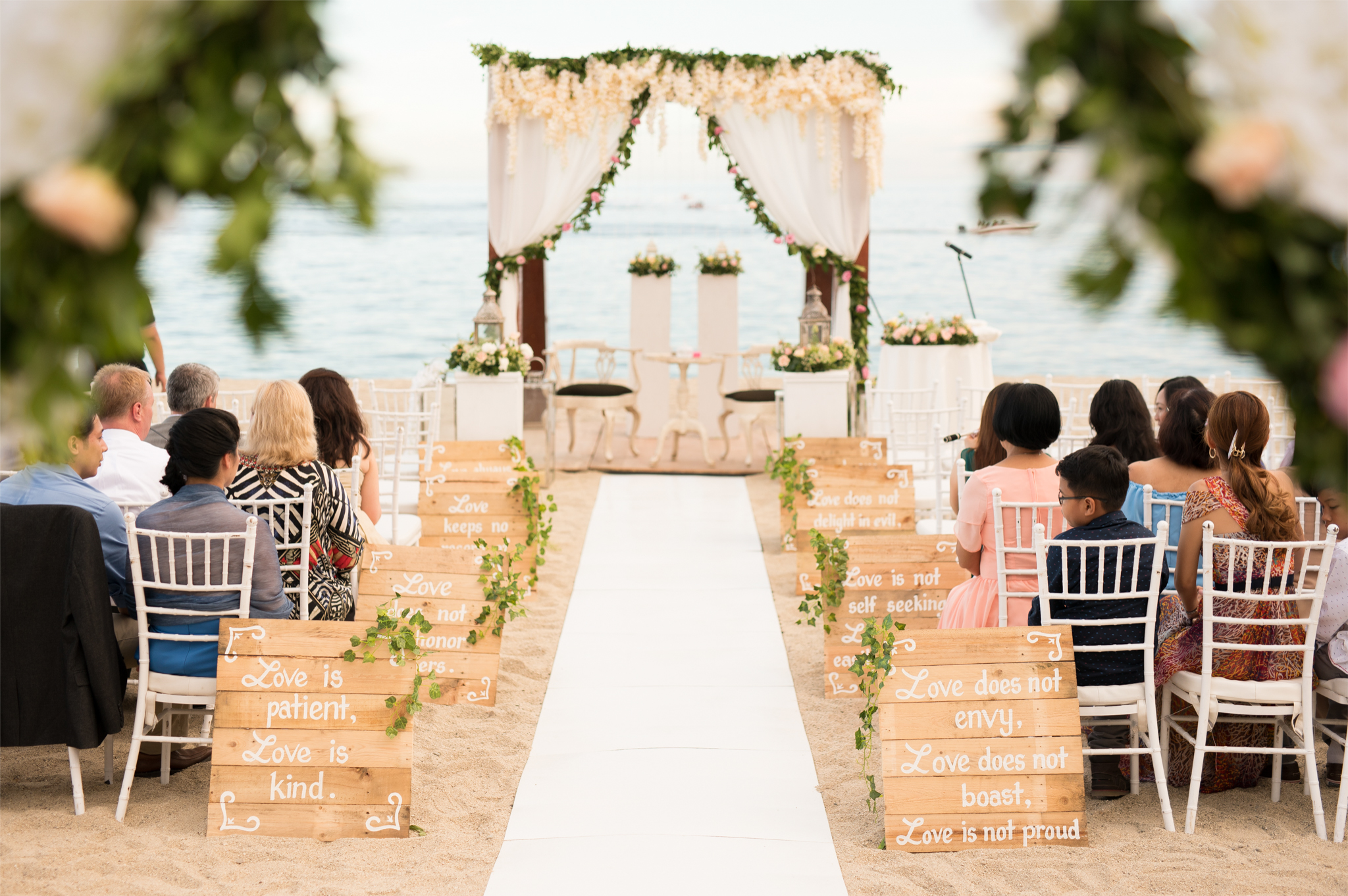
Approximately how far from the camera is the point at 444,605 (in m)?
4.08

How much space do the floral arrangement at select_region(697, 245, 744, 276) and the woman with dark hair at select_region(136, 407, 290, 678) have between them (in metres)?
7.24

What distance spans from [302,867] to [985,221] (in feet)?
9.06

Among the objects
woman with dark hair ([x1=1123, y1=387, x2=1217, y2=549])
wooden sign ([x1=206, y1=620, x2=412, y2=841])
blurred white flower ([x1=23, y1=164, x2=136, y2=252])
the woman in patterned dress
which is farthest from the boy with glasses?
blurred white flower ([x1=23, y1=164, x2=136, y2=252])

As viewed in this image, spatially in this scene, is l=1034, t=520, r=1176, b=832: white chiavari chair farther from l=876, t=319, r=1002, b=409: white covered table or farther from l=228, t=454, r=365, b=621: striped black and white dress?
l=876, t=319, r=1002, b=409: white covered table

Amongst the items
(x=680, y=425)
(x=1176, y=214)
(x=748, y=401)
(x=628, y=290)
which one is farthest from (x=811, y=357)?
(x=628, y=290)

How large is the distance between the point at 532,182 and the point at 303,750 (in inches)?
275

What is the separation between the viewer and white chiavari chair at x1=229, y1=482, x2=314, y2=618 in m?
3.48

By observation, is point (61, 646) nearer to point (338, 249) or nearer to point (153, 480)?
point (153, 480)

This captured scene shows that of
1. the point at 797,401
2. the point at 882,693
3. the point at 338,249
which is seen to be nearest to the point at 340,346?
the point at 338,249

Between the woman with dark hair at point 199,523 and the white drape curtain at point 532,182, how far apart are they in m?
6.00

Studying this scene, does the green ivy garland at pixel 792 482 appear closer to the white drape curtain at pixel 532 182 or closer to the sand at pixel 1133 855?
the sand at pixel 1133 855

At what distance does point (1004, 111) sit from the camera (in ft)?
2.66

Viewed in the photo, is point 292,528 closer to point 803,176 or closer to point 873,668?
point 873,668

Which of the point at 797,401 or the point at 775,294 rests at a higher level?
the point at 775,294
